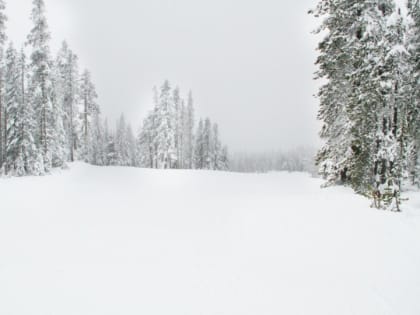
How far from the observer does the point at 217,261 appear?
632cm

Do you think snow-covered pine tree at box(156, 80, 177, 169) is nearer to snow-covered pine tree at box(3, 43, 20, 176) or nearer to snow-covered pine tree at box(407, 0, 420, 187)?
snow-covered pine tree at box(3, 43, 20, 176)

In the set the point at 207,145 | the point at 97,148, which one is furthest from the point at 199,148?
the point at 97,148

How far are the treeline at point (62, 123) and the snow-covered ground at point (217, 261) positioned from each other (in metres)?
17.0

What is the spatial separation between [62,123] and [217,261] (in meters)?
32.5

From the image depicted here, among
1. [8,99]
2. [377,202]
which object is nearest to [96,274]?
[377,202]

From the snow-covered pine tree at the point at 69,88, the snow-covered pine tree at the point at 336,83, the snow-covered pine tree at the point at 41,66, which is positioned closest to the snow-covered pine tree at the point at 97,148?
the snow-covered pine tree at the point at 69,88

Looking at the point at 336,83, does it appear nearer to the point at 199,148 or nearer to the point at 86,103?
the point at 86,103

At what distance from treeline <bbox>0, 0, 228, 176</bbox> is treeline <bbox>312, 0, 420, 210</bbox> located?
22.3 m

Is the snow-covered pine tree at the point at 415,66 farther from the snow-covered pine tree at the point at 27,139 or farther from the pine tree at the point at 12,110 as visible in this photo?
the pine tree at the point at 12,110

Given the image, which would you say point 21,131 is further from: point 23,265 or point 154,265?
point 154,265

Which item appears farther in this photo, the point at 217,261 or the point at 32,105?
the point at 32,105

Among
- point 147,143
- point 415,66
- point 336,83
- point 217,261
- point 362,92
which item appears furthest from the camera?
point 147,143

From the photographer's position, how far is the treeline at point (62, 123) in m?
23.7

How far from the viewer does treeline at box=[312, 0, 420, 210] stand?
11.9 meters
